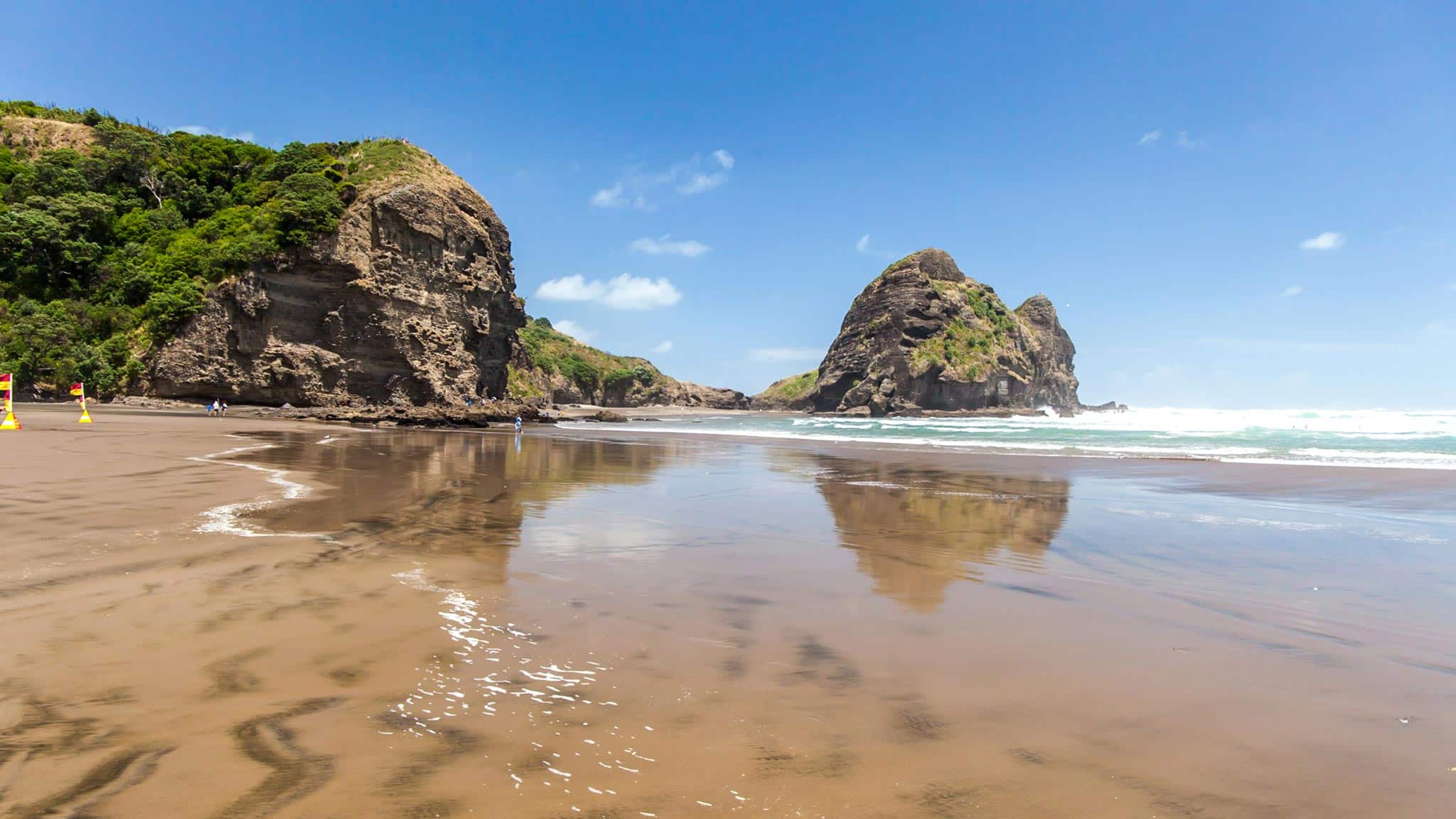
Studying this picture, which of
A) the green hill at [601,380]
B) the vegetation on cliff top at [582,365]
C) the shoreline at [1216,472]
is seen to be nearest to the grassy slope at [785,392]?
the green hill at [601,380]

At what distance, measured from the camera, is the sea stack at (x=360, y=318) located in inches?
1565

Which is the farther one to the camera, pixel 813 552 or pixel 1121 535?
pixel 1121 535

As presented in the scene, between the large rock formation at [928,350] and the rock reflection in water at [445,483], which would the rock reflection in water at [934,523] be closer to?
the rock reflection in water at [445,483]

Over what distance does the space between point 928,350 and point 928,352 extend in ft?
1.52

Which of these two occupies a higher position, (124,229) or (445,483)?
(124,229)

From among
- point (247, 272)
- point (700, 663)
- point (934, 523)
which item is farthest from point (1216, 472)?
point (247, 272)

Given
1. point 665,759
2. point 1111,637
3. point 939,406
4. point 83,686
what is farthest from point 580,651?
point 939,406

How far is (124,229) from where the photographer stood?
4584 centimetres

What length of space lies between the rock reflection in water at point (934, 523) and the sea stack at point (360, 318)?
118 feet

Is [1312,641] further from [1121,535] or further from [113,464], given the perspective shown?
[113,464]

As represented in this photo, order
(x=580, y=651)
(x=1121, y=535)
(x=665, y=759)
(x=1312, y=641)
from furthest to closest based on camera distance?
(x=1121, y=535) < (x=1312, y=641) < (x=580, y=651) < (x=665, y=759)

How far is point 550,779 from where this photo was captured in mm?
2689

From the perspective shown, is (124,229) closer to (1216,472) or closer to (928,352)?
(1216,472)

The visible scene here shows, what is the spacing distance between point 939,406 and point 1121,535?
306ft
